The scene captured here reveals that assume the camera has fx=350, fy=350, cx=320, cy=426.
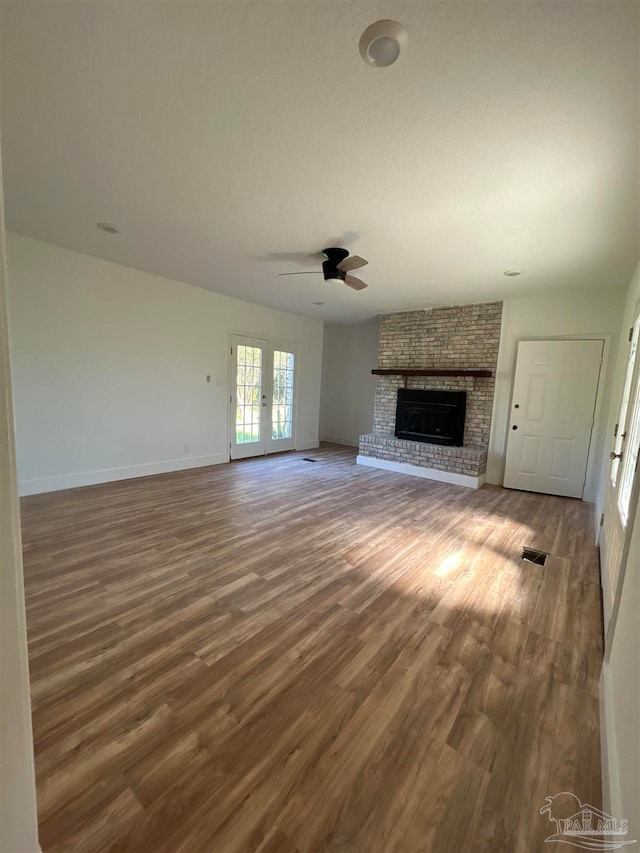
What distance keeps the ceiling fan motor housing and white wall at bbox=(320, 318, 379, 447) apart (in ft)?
13.3

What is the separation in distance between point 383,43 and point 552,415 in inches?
182

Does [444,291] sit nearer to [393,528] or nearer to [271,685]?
[393,528]

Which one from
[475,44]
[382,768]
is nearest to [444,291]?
[475,44]

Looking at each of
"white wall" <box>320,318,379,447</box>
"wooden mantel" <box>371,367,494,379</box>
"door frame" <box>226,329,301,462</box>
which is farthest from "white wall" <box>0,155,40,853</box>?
Answer: "white wall" <box>320,318,379,447</box>

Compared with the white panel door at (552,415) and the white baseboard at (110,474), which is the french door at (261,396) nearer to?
the white baseboard at (110,474)

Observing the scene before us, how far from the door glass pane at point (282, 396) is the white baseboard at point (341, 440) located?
5.33 ft

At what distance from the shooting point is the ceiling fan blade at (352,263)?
314cm

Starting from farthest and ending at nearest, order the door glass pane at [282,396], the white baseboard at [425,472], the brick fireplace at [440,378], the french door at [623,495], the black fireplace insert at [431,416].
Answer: the door glass pane at [282,396], the black fireplace insert at [431,416], the brick fireplace at [440,378], the white baseboard at [425,472], the french door at [623,495]

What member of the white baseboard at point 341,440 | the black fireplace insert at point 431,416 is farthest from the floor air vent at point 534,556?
the white baseboard at point 341,440

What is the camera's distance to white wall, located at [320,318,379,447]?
25.1ft

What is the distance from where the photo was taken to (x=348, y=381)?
8008mm

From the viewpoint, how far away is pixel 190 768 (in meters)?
1.24

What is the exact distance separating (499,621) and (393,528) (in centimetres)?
137

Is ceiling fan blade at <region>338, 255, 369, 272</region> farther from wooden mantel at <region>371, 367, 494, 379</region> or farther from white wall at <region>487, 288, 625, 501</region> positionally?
white wall at <region>487, 288, 625, 501</region>
